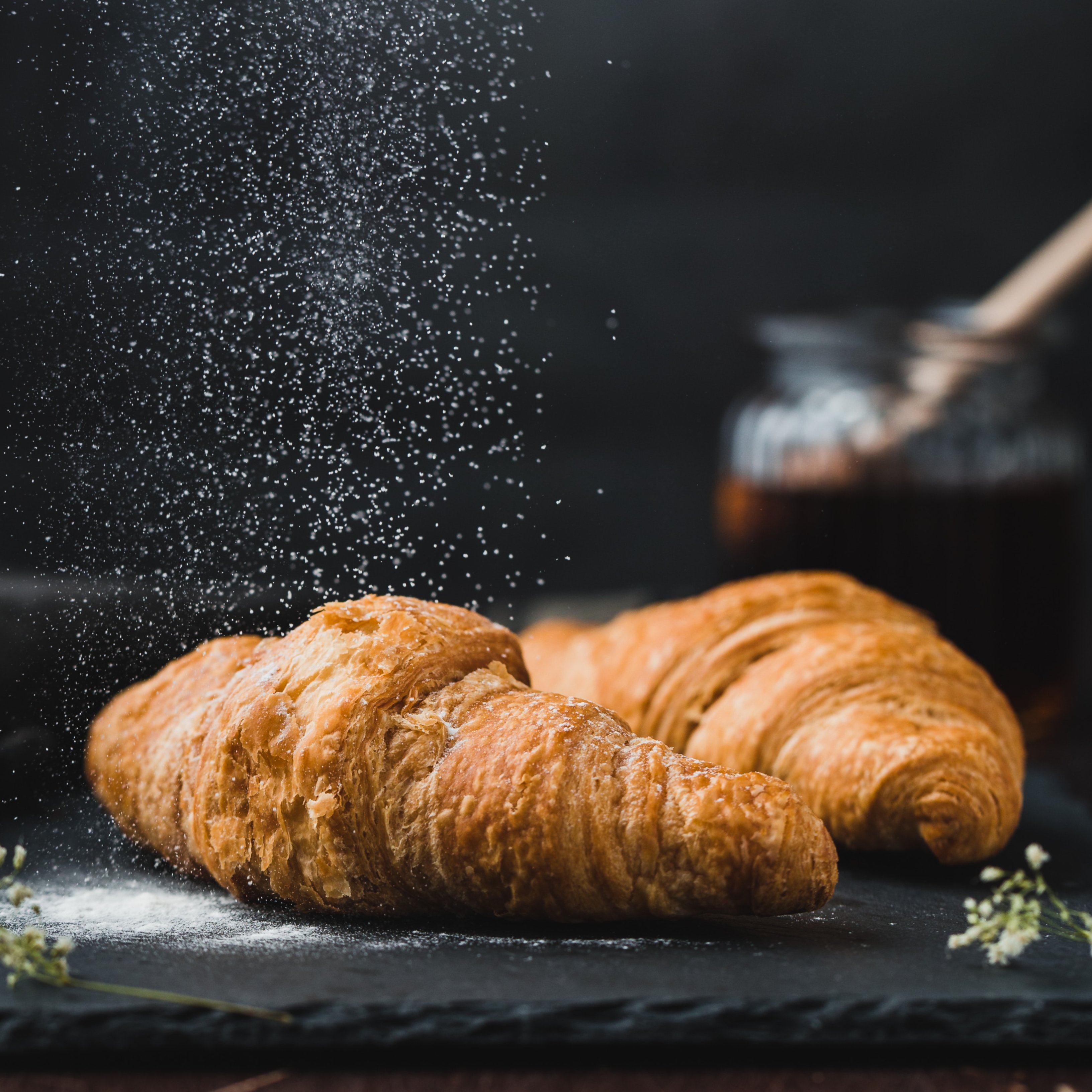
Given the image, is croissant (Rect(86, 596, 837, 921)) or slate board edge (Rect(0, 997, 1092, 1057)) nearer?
slate board edge (Rect(0, 997, 1092, 1057))

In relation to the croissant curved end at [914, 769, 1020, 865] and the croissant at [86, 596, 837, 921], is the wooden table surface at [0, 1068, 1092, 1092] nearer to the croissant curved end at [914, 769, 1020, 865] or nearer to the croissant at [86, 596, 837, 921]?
the croissant at [86, 596, 837, 921]

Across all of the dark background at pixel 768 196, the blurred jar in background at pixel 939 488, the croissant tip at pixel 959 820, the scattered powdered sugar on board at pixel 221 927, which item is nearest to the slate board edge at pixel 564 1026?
the scattered powdered sugar on board at pixel 221 927

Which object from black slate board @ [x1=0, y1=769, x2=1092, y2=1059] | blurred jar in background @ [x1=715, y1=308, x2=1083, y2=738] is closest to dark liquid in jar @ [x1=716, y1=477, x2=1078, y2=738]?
blurred jar in background @ [x1=715, y1=308, x2=1083, y2=738]

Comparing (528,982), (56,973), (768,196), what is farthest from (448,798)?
(768,196)

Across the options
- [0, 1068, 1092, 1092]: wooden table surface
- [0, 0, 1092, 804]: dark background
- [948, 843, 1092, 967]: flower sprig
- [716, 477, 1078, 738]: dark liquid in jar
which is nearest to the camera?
[0, 1068, 1092, 1092]: wooden table surface

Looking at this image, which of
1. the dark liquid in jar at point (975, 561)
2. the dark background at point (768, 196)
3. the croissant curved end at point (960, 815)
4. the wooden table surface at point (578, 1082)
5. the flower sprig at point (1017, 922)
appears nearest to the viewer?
the wooden table surface at point (578, 1082)

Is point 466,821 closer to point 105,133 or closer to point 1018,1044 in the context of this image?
point 1018,1044

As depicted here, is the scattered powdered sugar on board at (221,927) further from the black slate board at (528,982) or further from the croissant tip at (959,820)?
the croissant tip at (959,820)
